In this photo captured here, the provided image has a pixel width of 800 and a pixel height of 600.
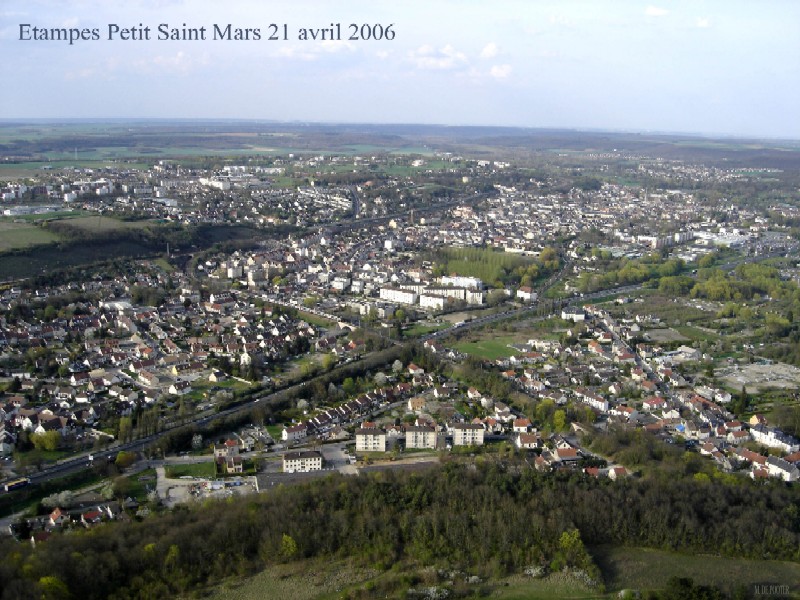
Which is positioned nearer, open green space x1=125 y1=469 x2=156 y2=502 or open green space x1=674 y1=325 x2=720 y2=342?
open green space x1=125 y1=469 x2=156 y2=502

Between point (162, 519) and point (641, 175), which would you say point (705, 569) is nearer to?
point (162, 519)

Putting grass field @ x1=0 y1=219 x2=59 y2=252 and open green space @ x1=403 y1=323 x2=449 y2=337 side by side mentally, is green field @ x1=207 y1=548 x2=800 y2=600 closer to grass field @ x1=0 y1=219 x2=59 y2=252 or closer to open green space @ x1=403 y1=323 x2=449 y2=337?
open green space @ x1=403 y1=323 x2=449 y2=337

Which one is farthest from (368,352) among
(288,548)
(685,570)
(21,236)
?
(21,236)

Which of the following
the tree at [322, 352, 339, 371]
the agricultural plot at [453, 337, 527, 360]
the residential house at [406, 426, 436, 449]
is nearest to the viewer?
the residential house at [406, 426, 436, 449]

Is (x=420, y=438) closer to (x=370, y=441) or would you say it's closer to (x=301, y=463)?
(x=370, y=441)

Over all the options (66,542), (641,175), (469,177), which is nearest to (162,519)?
(66,542)

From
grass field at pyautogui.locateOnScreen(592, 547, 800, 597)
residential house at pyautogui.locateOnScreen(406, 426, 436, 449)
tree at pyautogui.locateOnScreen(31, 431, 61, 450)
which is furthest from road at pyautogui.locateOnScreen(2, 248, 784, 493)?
grass field at pyautogui.locateOnScreen(592, 547, 800, 597)

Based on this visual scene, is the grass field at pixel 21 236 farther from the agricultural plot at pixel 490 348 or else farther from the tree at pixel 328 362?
the agricultural plot at pixel 490 348
